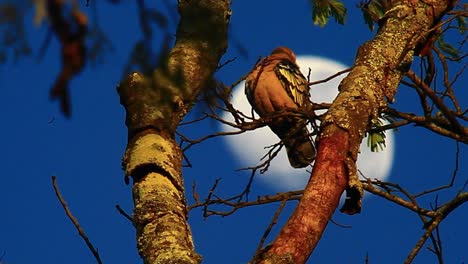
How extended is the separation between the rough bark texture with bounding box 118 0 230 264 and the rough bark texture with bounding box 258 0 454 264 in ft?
1.25

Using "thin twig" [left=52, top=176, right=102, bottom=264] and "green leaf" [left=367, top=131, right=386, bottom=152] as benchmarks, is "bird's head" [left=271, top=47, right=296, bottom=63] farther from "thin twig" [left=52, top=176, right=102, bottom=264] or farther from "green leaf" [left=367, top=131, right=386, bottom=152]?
"thin twig" [left=52, top=176, right=102, bottom=264]

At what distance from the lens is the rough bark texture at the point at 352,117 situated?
304cm

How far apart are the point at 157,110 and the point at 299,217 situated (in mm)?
744

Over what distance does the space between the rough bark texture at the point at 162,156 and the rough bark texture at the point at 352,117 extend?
380 millimetres

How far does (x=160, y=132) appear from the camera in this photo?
3.28m

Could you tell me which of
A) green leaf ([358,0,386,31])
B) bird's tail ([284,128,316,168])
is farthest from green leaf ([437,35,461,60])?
bird's tail ([284,128,316,168])

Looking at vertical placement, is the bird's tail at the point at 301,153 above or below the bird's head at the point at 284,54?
below

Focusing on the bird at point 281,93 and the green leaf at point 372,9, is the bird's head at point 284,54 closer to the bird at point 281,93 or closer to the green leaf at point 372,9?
the bird at point 281,93

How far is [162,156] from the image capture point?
3184 millimetres

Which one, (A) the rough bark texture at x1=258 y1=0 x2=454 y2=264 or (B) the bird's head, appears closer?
(A) the rough bark texture at x1=258 y1=0 x2=454 y2=264

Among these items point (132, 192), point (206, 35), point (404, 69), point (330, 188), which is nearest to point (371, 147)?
point (404, 69)

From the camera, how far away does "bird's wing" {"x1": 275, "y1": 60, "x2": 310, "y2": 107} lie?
768 centimetres

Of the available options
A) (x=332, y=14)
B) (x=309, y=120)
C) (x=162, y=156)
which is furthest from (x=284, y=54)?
(x=162, y=156)

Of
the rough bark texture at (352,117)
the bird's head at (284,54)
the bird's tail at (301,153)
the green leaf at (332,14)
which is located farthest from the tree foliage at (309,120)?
the bird's head at (284,54)
